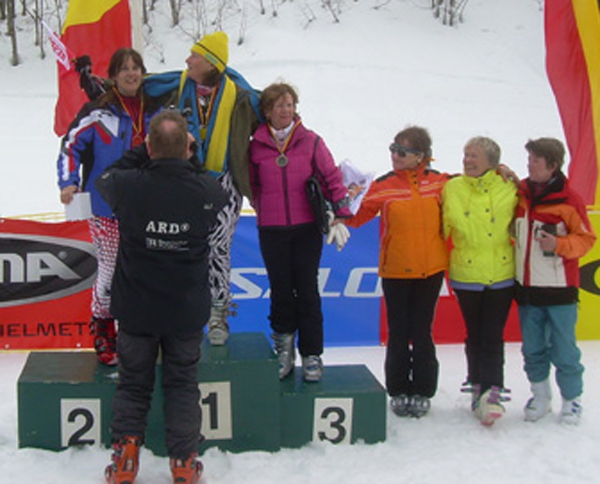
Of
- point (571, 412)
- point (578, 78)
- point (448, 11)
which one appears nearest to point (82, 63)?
point (571, 412)

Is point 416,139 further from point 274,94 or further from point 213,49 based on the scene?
point 213,49

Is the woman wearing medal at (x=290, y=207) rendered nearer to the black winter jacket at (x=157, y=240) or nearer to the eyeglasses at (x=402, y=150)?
the eyeglasses at (x=402, y=150)

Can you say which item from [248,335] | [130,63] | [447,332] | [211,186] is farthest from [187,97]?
[447,332]

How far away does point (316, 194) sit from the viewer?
339cm

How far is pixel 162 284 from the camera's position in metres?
2.81

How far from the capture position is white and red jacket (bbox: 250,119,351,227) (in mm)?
3441

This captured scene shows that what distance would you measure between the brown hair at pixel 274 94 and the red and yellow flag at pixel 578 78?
287 centimetres

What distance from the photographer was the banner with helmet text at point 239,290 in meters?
5.00

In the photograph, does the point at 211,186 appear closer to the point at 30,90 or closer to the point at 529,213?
the point at 529,213

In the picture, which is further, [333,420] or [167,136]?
[333,420]

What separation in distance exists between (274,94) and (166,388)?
151 centimetres

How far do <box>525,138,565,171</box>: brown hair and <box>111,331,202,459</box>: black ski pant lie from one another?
6.60ft

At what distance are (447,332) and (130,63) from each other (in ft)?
10.6

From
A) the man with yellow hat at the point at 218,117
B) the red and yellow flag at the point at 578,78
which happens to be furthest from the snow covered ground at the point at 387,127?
the red and yellow flag at the point at 578,78
